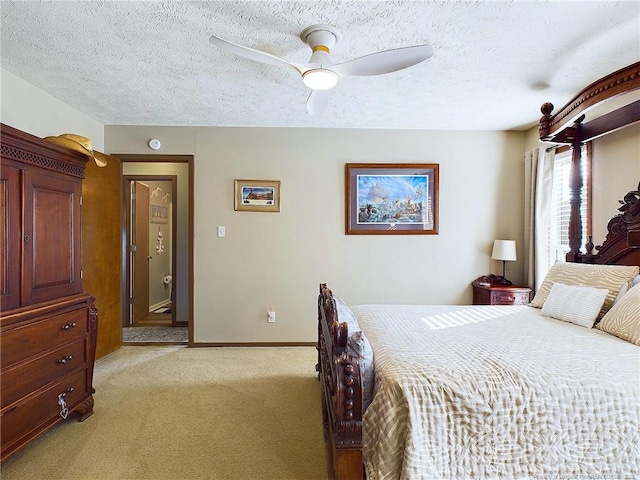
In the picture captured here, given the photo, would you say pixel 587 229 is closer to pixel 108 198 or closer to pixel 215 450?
pixel 215 450

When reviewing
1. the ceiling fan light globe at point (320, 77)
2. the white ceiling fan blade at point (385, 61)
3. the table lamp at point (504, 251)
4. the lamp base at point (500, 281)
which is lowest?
the lamp base at point (500, 281)

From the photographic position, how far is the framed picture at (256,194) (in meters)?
3.84

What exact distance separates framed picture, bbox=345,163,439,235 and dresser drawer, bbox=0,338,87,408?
8.79 feet

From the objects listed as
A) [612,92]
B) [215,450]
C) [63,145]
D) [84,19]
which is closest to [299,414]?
[215,450]

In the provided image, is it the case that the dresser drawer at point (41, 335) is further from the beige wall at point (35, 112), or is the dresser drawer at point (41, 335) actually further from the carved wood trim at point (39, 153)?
the beige wall at point (35, 112)

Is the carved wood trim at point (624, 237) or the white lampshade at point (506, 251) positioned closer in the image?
the carved wood trim at point (624, 237)

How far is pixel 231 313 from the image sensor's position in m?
3.85

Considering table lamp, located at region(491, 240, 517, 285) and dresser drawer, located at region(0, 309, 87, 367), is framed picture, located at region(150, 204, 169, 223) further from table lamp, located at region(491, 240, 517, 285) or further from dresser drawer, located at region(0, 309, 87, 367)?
table lamp, located at region(491, 240, 517, 285)

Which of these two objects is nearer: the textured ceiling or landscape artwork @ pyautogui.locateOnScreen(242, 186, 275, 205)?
the textured ceiling

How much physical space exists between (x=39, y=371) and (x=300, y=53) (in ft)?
8.32

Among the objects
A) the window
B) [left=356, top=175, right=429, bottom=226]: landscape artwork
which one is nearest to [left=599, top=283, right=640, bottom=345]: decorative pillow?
the window

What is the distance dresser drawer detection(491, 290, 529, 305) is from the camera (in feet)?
11.4

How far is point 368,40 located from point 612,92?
162 cm

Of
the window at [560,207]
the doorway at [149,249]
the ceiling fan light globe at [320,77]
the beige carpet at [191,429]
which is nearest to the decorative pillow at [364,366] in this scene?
the beige carpet at [191,429]
